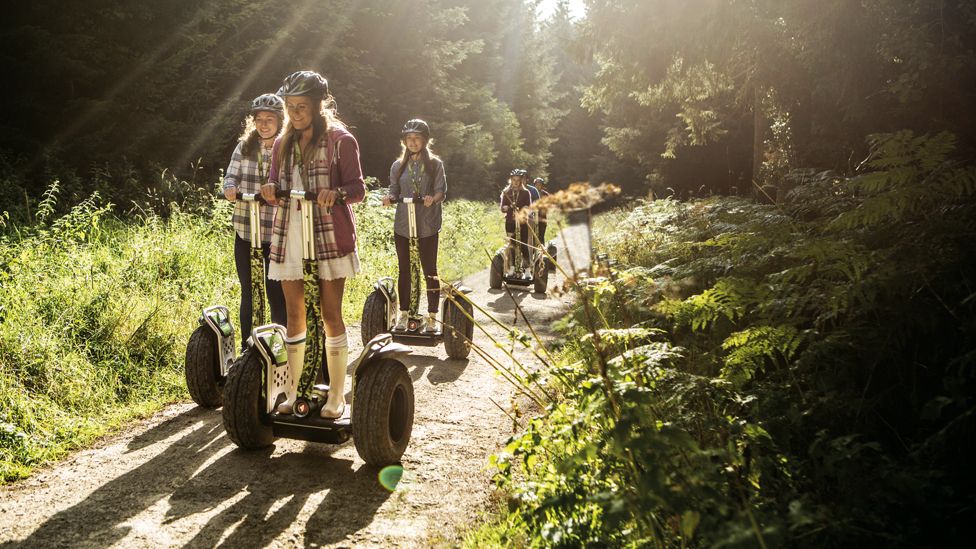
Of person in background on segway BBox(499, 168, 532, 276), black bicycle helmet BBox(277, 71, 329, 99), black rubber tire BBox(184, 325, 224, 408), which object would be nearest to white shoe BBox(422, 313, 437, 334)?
black rubber tire BBox(184, 325, 224, 408)

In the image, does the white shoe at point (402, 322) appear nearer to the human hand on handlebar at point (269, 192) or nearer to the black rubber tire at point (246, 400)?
the black rubber tire at point (246, 400)

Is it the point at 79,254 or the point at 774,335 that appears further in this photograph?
the point at 79,254

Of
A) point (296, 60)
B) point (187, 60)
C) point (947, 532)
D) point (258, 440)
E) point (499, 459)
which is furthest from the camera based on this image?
point (296, 60)

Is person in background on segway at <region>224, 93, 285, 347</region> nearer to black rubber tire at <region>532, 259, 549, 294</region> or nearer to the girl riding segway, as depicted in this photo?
the girl riding segway

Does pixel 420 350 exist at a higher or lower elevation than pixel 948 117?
lower

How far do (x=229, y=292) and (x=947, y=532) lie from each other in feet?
25.4

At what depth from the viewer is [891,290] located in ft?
9.16

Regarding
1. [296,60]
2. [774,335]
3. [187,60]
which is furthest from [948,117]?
[296,60]

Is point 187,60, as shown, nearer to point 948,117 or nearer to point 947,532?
point 948,117

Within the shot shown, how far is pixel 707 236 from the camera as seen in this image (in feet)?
23.0

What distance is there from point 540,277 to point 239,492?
27.1 ft

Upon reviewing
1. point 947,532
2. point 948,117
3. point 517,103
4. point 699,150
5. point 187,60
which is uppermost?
point 517,103

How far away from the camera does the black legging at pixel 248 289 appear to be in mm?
5438

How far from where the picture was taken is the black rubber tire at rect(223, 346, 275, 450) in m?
4.16
